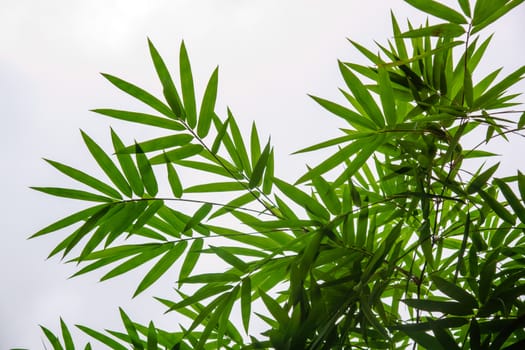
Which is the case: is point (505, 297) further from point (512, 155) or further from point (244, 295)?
point (512, 155)

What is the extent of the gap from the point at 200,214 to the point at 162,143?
0.50 ft

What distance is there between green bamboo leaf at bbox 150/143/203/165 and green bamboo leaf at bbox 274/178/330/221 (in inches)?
7.3

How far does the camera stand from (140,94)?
0.97 m

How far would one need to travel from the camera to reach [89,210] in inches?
39.5

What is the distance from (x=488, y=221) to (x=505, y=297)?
59 centimetres

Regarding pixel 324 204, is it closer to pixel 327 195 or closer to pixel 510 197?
pixel 327 195

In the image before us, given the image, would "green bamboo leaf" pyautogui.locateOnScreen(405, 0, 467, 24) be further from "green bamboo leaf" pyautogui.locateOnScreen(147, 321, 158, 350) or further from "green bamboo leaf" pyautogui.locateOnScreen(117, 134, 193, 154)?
"green bamboo leaf" pyautogui.locateOnScreen(147, 321, 158, 350)

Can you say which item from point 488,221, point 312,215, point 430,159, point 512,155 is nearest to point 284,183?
point 312,215

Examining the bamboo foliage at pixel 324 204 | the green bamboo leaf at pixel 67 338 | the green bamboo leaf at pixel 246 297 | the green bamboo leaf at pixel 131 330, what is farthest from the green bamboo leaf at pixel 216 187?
the green bamboo leaf at pixel 67 338

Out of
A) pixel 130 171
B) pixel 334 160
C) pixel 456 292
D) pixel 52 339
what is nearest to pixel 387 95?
pixel 334 160

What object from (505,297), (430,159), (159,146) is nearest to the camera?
(505,297)

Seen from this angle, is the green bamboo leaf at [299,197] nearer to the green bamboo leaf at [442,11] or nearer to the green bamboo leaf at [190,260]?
the green bamboo leaf at [190,260]

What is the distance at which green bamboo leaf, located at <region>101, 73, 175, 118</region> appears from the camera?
94cm

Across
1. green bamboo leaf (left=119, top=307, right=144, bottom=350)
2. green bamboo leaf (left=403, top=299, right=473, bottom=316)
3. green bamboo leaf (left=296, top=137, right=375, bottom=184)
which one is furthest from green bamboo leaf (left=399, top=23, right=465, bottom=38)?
green bamboo leaf (left=119, top=307, right=144, bottom=350)
